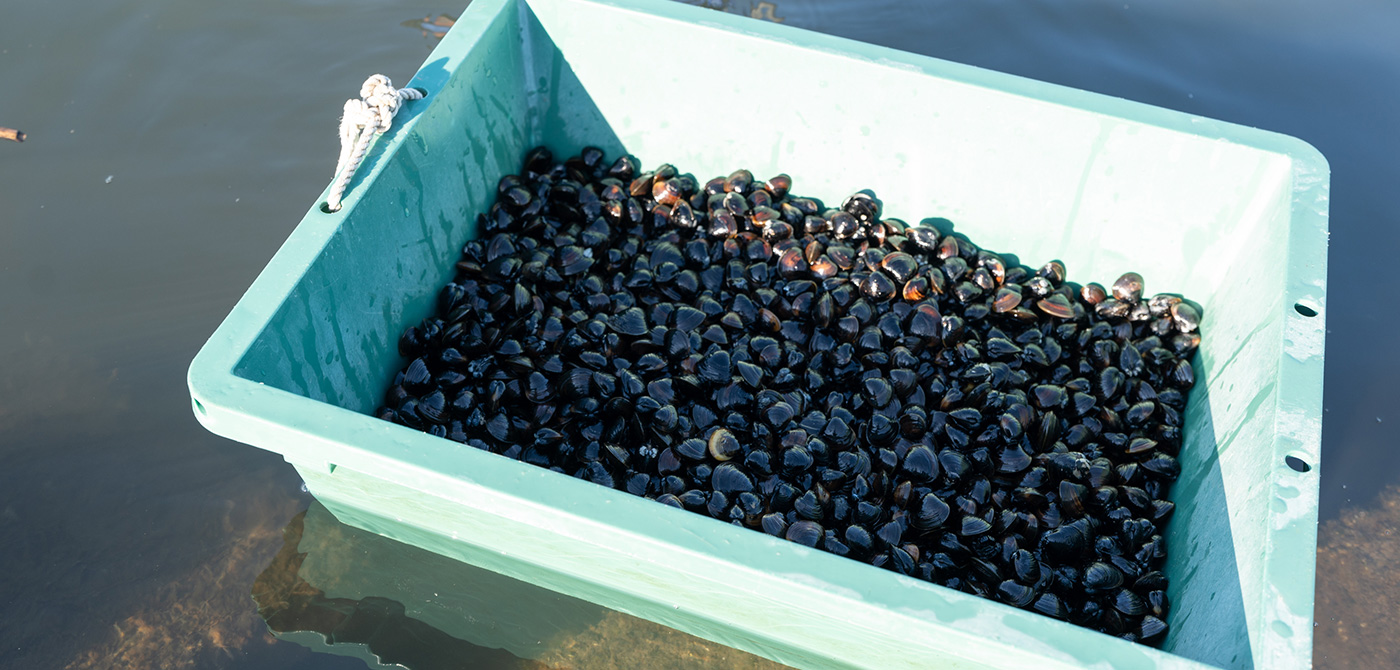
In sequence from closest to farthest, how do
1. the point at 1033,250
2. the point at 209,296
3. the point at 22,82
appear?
the point at 1033,250, the point at 209,296, the point at 22,82

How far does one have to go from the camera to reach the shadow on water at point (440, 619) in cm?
250

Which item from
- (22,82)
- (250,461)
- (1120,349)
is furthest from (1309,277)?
(22,82)

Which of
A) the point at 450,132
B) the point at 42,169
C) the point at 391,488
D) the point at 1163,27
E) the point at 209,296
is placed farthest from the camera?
the point at 1163,27

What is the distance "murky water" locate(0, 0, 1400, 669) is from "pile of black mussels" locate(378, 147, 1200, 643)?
546mm

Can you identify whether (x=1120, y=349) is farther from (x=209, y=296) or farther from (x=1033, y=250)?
(x=209, y=296)

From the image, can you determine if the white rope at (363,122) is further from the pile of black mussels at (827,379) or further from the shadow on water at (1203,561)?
the shadow on water at (1203,561)

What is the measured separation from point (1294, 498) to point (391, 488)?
6.72 ft

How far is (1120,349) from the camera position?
2.80m

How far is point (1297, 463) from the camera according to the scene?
2.00 meters

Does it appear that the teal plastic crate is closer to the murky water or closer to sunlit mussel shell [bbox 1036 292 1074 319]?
sunlit mussel shell [bbox 1036 292 1074 319]

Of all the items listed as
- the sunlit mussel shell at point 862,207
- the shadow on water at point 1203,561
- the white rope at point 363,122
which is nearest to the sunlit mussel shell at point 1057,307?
the shadow on water at point 1203,561

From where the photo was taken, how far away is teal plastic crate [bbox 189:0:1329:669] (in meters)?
1.77

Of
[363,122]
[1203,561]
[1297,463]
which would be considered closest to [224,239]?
[363,122]

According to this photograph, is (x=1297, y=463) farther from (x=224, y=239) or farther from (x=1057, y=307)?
(x=224, y=239)
